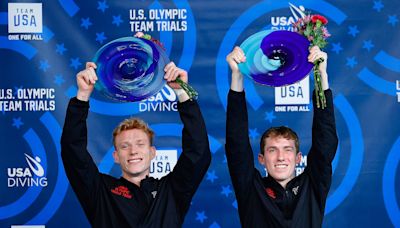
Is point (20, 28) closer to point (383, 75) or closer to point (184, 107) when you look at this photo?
point (184, 107)

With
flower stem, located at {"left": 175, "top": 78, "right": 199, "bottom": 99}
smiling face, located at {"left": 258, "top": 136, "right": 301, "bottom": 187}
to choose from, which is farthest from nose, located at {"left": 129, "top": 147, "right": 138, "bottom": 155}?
smiling face, located at {"left": 258, "top": 136, "right": 301, "bottom": 187}

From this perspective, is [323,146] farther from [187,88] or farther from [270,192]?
[187,88]

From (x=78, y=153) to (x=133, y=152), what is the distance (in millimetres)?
260

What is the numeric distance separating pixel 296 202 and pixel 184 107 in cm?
67

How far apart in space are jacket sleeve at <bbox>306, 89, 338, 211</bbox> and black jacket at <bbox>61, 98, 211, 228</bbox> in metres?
0.51

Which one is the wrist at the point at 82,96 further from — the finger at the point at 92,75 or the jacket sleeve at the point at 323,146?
the jacket sleeve at the point at 323,146

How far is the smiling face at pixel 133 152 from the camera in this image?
9.84 ft

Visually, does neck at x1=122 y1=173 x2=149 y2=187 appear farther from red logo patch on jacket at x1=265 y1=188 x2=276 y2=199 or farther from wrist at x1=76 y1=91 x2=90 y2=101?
red logo patch on jacket at x1=265 y1=188 x2=276 y2=199

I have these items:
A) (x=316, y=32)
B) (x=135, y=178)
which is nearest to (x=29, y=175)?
(x=135, y=178)

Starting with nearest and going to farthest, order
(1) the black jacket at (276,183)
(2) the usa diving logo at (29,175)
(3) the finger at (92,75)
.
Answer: (3) the finger at (92,75)
(1) the black jacket at (276,183)
(2) the usa diving logo at (29,175)

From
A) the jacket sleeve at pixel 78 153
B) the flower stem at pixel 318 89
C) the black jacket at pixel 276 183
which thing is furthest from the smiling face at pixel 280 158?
the jacket sleeve at pixel 78 153

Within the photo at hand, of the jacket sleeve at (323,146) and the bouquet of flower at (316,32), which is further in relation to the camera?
the jacket sleeve at (323,146)

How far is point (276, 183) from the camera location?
3.12 meters

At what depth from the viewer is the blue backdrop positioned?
4.05 m
